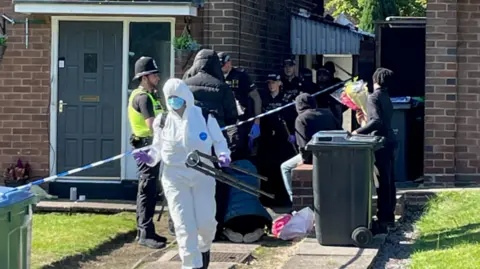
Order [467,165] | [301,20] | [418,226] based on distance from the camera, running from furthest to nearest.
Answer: [301,20] < [467,165] < [418,226]

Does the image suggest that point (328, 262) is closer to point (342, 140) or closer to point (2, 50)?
point (342, 140)

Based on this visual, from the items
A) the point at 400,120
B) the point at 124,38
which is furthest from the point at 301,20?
the point at 124,38

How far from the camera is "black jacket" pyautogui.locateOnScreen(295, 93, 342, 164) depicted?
10758mm

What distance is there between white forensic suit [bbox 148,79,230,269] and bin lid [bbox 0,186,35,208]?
187 centimetres

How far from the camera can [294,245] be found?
32.3ft

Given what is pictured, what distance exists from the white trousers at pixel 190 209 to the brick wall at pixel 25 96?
5763mm

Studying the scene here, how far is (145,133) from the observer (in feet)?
31.8

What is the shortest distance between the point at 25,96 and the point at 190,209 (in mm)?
6113

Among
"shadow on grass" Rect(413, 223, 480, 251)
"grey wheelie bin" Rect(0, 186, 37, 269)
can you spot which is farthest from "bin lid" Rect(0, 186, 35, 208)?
"shadow on grass" Rect(413, 223, 480, 251)

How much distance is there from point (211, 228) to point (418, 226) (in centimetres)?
386

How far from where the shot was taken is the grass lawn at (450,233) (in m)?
→ 8.45

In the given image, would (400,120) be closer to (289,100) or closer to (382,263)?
(289,100)

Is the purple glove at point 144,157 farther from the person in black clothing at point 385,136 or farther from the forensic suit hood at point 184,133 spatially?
the person in black clothing at point 385,136

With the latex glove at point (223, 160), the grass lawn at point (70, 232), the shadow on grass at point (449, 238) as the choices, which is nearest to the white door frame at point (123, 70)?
the grass lawn at point (70, 232)
